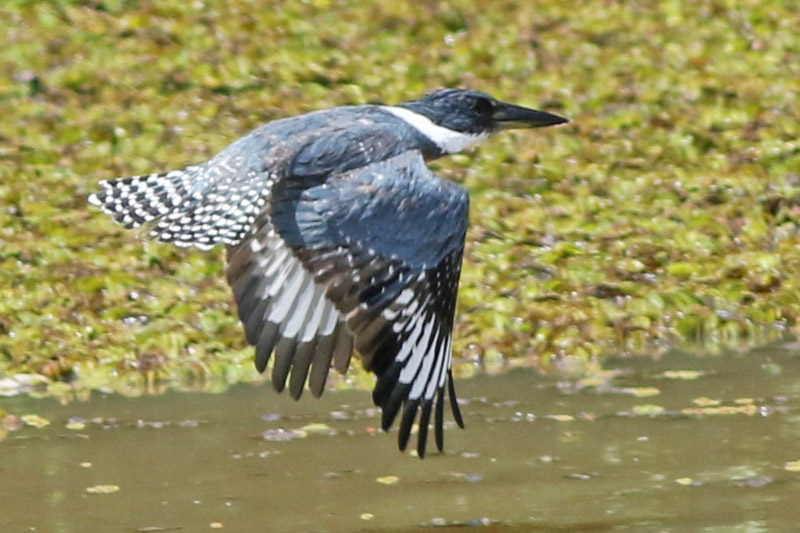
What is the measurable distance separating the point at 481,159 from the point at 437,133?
3263 millimetres

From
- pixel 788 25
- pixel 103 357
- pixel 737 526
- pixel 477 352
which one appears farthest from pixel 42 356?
pixel 788 25

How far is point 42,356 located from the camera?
736 centimetres

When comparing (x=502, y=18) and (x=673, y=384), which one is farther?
(x=502, y=18)

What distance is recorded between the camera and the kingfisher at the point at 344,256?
17.6ft

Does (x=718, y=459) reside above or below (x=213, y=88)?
below

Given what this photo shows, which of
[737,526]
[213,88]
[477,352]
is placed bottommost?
[737,526]

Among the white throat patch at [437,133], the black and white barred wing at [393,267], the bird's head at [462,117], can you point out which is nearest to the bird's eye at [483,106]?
the bird's head at [462,117]

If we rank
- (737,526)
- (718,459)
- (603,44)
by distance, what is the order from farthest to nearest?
(603,44) < (718,459) < (737,526)

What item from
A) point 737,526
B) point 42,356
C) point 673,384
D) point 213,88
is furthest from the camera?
point 213,88

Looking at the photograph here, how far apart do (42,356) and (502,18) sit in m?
5.68

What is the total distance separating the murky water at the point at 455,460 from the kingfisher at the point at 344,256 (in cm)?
38

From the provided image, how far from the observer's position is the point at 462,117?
6859 millimetres

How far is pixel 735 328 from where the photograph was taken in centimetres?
770

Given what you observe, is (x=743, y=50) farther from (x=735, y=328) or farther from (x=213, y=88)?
(x=735, y=328)
